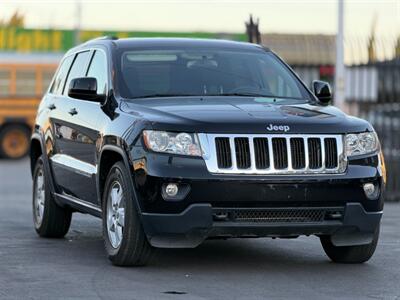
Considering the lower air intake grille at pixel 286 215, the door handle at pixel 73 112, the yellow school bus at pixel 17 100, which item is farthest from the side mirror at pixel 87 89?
the yellow school bus at pixel 17 100

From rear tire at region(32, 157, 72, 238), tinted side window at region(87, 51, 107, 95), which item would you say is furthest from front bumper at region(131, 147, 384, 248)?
rear tire at region(32, 157, 72, 238)

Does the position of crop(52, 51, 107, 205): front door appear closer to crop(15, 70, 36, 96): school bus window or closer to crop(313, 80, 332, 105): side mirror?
crop(313, 80, 332, 105): side mirror

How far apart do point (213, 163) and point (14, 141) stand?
2464 cm

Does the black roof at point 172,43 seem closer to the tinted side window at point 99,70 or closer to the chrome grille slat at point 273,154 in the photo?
the tinted side window at point 99,70

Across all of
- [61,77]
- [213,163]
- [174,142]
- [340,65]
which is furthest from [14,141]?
[213,163]

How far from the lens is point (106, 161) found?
9109mm

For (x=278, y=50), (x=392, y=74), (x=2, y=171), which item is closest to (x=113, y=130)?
(x=392, y=74)

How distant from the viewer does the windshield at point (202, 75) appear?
9.45m

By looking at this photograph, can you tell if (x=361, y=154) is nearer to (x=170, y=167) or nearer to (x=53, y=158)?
(x=170, y=167)

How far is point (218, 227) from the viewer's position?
8.16m

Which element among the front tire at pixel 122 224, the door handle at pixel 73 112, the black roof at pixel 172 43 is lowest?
the front tire at pixel 122 224

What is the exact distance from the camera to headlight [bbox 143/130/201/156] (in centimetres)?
814

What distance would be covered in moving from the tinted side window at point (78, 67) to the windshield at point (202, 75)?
937mm

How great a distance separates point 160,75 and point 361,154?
193 cm
